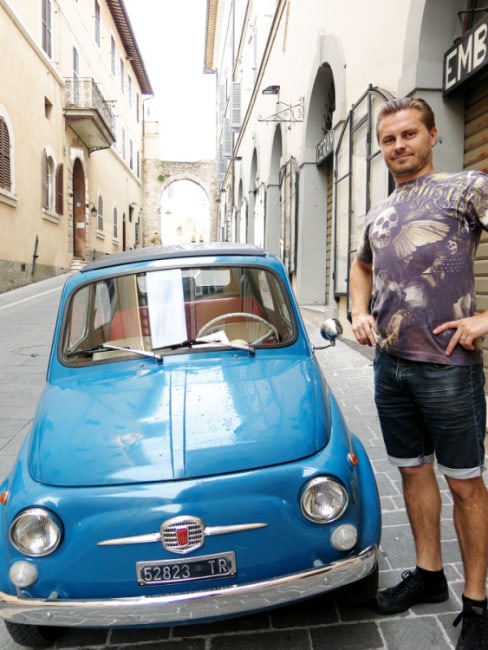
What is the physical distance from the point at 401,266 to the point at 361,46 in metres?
6.27

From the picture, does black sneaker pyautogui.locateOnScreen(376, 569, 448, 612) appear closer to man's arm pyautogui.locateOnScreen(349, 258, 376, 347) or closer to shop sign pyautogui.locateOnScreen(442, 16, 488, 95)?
man's arm pyautogui.locateOnScreen(349, 258, 376, 347)

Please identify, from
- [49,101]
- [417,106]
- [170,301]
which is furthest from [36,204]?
[417,106]

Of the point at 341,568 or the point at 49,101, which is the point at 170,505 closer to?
the point at 341,568

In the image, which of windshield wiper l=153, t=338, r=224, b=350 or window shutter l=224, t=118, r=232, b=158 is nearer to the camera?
windshield wiper l=153, t=338, r=224, b=350

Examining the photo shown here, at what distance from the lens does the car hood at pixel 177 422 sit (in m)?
2.01

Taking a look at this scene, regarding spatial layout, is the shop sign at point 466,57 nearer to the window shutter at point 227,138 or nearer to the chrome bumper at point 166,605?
the chrome bumper at point 166,605

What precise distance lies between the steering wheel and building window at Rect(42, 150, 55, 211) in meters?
15.6

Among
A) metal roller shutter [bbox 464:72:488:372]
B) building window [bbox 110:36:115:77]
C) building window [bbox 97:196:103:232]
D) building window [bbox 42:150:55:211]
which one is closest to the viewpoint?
metal roller shutter [bbox 464:72:488:372]

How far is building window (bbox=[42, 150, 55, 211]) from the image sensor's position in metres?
17.1

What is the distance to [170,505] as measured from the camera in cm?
191

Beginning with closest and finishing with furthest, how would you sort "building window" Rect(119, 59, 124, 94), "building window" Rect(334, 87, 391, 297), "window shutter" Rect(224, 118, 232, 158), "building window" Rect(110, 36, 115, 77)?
"building window" Rect(334, 87, 391, 297) → "window shutter" Rect(224, 118, 232, 158) → "building window" Rect(110, 36, 115, 77) → "building window" Rect(119, 59, 124, 94)

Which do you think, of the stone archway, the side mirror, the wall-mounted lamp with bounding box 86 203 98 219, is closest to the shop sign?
the side mirror

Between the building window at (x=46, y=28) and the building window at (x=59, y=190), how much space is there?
3.58 metres

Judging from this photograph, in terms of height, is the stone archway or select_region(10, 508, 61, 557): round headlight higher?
the stone archway
